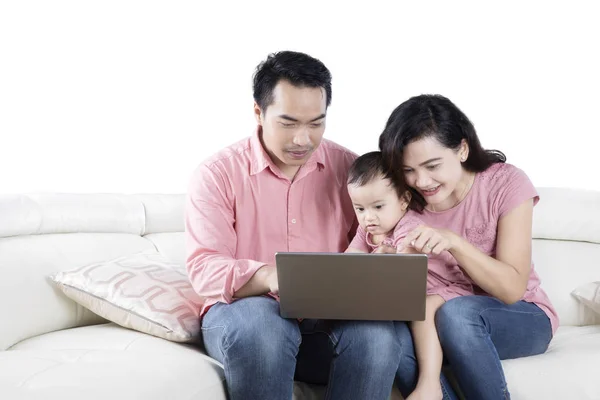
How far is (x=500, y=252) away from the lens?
1.91 meters

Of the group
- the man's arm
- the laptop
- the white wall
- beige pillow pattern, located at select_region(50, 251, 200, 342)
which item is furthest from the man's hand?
the white wall

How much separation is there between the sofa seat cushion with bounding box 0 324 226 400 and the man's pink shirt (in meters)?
0.21

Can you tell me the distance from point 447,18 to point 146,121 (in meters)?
1.39

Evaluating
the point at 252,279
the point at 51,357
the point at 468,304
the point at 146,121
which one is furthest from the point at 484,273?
the point at 146,121

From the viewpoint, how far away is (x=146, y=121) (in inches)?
127

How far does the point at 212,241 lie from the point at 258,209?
0.62ft

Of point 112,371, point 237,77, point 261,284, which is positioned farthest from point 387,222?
point 237,77

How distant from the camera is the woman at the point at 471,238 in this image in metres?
1.78

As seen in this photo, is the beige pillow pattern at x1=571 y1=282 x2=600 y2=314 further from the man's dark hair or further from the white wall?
the man's dark hair

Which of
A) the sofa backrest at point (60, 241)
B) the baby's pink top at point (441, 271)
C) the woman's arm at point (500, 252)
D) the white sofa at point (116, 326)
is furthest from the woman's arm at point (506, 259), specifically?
the sofa backrest at point (60, 241)

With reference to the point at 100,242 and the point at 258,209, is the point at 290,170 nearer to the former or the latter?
the point at 258,209

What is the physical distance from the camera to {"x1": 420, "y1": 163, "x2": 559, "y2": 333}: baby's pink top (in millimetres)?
1954

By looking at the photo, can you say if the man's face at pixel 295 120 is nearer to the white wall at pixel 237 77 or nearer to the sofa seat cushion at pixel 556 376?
the sofa seat cushion at pixel 556 376

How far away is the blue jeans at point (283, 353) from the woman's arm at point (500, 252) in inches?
9.1
